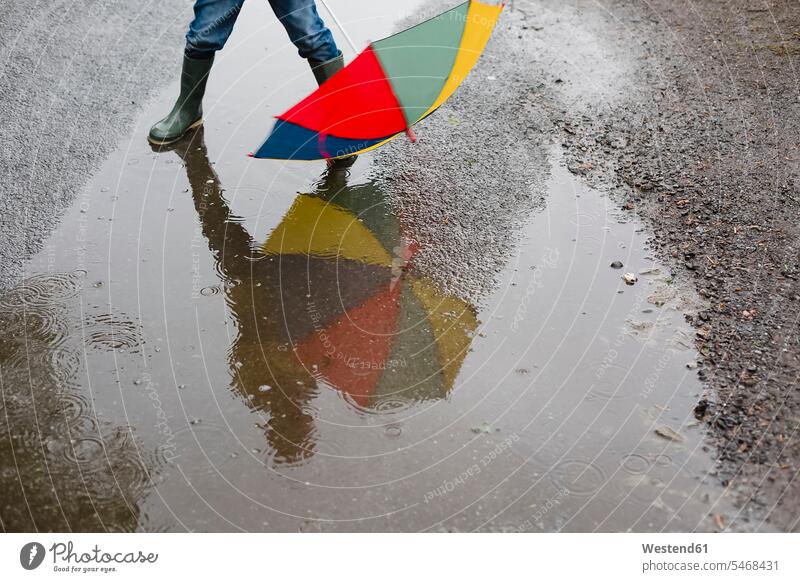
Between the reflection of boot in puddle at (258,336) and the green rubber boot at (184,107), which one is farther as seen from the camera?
the green rubber boot at (184,107)

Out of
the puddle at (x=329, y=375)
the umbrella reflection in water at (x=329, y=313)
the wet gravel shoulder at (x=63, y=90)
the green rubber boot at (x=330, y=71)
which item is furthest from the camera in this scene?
the green rubber boot at (x=330, y=71)

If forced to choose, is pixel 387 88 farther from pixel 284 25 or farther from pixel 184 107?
pixel 184 107

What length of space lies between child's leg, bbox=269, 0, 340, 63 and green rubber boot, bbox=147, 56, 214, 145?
1.84 feet

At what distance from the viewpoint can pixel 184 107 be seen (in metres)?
4.78

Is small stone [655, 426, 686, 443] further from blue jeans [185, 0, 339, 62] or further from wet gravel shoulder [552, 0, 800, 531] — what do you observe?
blue jeans [185, 0, 339, 62]

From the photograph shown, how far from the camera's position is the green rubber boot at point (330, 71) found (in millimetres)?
4543

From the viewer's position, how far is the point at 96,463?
9.51ft

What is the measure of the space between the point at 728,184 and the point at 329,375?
7.82 ft

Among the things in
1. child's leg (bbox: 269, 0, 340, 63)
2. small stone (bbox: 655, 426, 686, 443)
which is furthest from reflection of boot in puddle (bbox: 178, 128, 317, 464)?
small stone (bbox: 655, 426, 686, 443)

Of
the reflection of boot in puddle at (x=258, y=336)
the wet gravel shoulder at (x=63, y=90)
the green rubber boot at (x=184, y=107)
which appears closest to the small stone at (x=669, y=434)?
the reflection of boot in puddle at (x=258, y=336)

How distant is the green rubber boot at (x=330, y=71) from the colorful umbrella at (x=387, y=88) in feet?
0.85

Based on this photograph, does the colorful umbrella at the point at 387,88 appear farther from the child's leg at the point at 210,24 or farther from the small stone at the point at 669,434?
the small stone at the point at 669,434

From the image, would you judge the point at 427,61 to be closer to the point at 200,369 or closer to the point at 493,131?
the point at 493,131

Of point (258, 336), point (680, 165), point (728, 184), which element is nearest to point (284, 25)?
point (258, 336)
